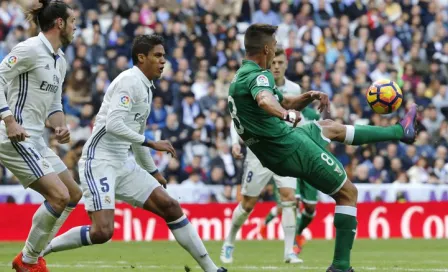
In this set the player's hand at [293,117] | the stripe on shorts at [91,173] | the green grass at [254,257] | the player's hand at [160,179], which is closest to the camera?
the player's hand at [293,117]

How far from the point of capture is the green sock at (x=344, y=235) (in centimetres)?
980

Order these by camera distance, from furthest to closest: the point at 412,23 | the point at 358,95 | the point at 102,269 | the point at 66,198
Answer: the point at 412,23
the point at 358,95
the point at 102,269
the point at 66,198

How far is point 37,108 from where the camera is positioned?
34.4 ft

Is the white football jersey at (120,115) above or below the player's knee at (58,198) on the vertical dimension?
above

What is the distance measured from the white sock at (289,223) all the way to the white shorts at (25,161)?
175 inches

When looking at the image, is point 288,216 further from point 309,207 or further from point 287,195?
point 309,207

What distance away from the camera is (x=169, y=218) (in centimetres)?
1038

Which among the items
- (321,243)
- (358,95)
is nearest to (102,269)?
(321,243)

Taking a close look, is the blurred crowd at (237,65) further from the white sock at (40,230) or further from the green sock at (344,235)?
the green sock at (344,235)

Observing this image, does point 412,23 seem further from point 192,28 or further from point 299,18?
point 192,28

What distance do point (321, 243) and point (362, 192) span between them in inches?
105

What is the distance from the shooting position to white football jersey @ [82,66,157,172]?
10289 mm

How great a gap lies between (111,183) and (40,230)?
84 cm

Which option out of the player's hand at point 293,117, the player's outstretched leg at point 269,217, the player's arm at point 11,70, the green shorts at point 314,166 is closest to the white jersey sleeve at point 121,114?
the player's arm at point 11,70
